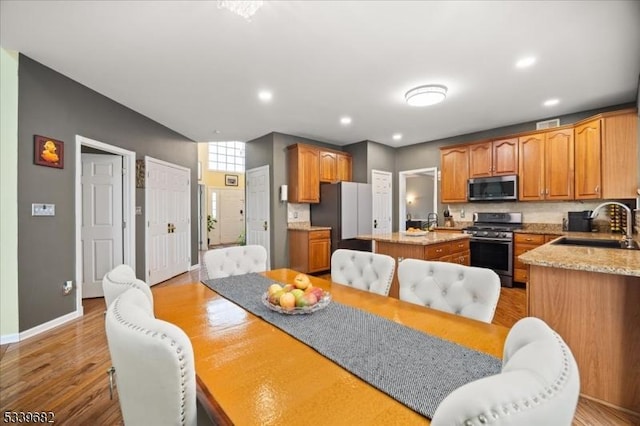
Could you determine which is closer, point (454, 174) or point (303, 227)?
point (454, 174)

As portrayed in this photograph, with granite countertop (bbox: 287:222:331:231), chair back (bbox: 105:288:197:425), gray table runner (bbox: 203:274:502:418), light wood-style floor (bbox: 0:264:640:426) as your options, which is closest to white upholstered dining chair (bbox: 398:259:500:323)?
gray table runner (bbox: 203:274:502:418)

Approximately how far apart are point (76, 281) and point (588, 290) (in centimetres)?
442

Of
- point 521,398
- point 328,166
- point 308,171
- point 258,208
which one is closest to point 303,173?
point 308,171

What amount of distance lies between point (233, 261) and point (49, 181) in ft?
7.28

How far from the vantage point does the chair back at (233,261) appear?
81.0 inches

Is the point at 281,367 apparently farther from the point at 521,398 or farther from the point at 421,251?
the point at 421,251

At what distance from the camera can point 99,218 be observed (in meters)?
3.83

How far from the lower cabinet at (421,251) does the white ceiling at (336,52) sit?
1784mm

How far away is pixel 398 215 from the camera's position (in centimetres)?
622

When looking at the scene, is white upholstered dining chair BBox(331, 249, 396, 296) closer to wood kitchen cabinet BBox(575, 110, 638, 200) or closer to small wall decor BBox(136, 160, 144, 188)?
small wall decor BBox(136, 160, 144, 188)

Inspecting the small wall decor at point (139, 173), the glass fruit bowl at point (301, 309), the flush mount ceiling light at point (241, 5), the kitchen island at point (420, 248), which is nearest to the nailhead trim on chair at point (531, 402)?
the glass fruit bowl at point (301, 309)

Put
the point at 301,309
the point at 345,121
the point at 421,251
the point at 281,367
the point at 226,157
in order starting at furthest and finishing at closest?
the point at 226,157 → the point at 345,121 → the point at 421,251 → the point at 301,309 → the point at 281,367

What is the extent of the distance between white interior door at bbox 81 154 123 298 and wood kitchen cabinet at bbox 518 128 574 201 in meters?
5.71

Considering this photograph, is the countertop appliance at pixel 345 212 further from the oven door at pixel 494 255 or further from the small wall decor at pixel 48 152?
the small wall decor at pixel 48 152
